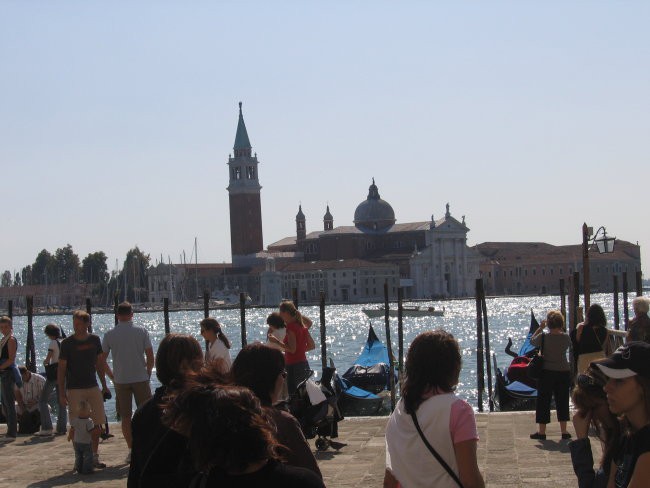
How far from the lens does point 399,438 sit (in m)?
3.31

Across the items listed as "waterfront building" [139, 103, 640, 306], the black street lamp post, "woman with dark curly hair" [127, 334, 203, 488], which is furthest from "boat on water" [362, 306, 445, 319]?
"woman with dark curly hair" [127, 334, 203, 488]

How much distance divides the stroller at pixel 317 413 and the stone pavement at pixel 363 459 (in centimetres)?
10

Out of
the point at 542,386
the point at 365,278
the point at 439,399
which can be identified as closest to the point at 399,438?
the point at 439,399

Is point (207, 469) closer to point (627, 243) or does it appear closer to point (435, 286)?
point (435, 286)

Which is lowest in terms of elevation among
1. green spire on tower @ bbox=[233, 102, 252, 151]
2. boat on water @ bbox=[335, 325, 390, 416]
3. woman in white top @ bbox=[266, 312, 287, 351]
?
boat on water @ bbox=[335, 325, 390, 416]

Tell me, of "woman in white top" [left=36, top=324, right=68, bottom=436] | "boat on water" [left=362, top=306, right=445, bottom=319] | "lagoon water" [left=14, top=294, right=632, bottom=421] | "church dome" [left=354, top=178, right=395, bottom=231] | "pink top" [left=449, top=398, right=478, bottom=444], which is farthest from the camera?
"church dome" [left=354, top=178, right=395, bottom=231]

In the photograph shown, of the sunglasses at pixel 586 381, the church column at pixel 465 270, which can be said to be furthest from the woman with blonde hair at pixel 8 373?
the church column at pixel 465 270

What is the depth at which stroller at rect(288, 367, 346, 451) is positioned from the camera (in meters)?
6.98

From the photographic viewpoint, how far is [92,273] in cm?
10888

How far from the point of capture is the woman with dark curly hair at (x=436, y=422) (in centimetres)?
318

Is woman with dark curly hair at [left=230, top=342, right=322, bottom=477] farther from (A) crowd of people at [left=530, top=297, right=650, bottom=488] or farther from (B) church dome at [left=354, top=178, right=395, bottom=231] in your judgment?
(B) church dome at [left=354, top=178, right=395, bottom=231]

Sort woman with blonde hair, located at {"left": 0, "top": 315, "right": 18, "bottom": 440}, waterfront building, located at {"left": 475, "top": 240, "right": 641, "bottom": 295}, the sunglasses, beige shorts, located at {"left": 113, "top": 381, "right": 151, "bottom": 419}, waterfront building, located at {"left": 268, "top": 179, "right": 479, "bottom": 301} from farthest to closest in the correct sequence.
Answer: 1. waterfront building, located at {"left": 475, "top": 240, "right": 641, "bottom": 295}
2. waterfront building, located at {"left": 268, "top": 179, "right": 479, "bottom": 301}
3. woman with blonde hair, located at {"left": 0, "top": 315, "right": 18, "bottom": 440}
4. beige shorts, located at {"left": 113, "top": 381, "right": 151, "bottom": 419}
5. the sunglasses

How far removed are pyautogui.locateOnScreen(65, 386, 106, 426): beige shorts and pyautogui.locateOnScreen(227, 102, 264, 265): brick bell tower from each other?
310ft

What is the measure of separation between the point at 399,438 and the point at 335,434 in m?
4.26
